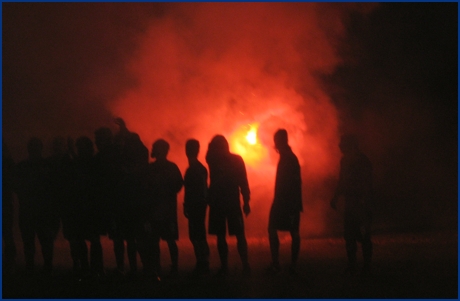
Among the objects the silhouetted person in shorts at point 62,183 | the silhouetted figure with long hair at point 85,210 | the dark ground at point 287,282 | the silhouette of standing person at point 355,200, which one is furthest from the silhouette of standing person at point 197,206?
the silhouette of standing person at point 355,200

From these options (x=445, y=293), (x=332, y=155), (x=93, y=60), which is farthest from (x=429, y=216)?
(x=93, y=60)

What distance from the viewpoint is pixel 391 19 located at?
1227cm

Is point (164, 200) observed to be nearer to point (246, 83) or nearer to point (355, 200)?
point (355, 200)

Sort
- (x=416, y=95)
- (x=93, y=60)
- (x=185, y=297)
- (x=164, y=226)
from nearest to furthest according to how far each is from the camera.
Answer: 1. (x=185, y=297)
2. (x=164, y=226)
3. (x=93, y=60)
4. (x=416, y=95)

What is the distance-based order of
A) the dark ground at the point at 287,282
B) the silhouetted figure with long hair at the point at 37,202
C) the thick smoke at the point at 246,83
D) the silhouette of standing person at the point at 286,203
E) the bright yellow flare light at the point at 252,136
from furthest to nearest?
the thick smoke at the point at 246,83 < the bright yellow flare light at the point at 252,136 < the silhouetted figure with long hair at the point at 37,202 < the silhouette of standing person at the point at 286,203 < the dark ground at the point at 287,282

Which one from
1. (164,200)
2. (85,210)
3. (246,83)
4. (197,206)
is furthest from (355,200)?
(246,83)

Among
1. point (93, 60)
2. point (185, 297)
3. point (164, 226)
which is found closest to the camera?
point (185, 297)

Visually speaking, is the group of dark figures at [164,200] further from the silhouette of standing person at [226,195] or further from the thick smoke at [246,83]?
the thick smoke at [246,83]

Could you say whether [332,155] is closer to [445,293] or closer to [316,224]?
[316,224]

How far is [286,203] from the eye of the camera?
21.6ft

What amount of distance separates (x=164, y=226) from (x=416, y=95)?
7908 millimetres

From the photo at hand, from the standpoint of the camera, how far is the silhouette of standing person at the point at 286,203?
6.54 meters

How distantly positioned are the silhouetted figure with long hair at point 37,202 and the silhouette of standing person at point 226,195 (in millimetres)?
2111

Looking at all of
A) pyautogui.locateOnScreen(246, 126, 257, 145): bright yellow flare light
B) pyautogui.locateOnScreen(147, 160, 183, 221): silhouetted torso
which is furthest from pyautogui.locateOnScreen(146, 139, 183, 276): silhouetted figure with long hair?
pyautogui.locateOnScreen(246, 126, 257, 145): bright yellow flare light
